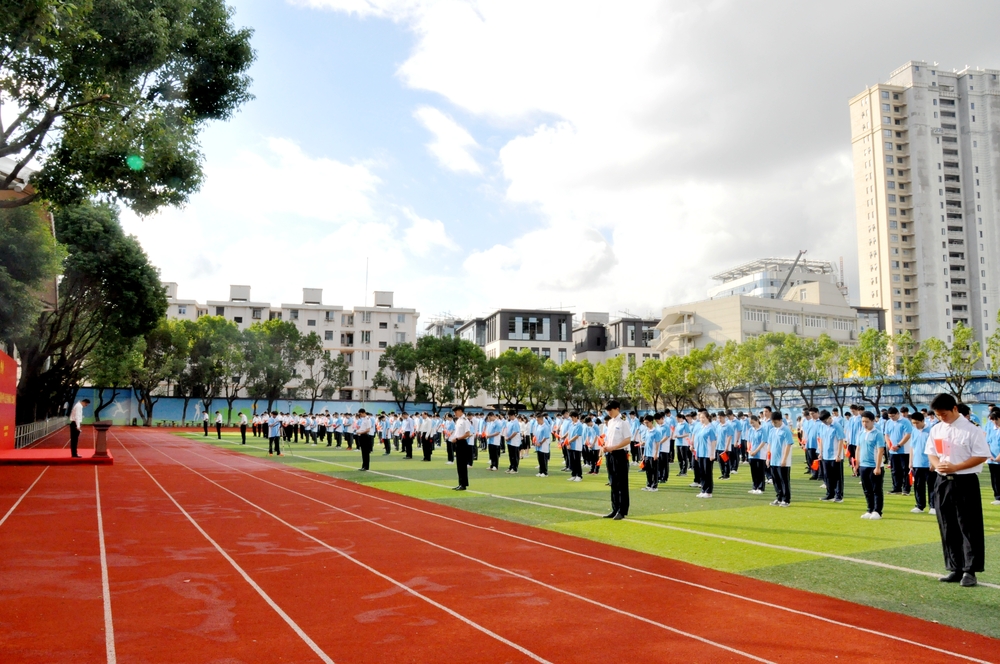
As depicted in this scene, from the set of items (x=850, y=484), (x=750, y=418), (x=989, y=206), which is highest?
(x=989, y=206)

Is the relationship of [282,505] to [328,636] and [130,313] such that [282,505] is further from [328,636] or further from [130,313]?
[130,313]

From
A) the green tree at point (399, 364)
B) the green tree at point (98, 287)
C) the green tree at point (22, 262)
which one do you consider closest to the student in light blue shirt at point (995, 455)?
the green tree at point (22, 262)

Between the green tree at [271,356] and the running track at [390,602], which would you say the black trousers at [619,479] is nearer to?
the running track at [390,602]

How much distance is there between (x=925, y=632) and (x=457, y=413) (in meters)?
11.5

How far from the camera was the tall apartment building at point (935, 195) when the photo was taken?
272 ft

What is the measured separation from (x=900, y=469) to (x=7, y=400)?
80.2 ft

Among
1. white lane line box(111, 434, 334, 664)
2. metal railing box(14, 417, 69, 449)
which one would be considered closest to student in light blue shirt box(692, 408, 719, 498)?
white lane line box(111, 434, 334, 664)

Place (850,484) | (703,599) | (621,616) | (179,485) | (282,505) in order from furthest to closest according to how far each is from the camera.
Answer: (850,484)
(179,485)
(282,505)
(703,599)
(621,616)

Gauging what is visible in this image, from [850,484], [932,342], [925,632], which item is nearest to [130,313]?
[850,484]

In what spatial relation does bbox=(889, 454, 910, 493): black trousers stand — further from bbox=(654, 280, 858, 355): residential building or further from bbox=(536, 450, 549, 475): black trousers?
bbox=(654, 280, 858, 355): residential building

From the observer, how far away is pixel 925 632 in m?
5.29

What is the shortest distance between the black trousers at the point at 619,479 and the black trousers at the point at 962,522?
460 centimetres

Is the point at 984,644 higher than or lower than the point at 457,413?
lower

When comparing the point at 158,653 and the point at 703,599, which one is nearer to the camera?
the point at 158,653
